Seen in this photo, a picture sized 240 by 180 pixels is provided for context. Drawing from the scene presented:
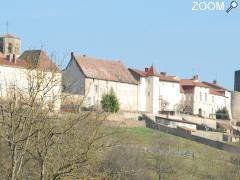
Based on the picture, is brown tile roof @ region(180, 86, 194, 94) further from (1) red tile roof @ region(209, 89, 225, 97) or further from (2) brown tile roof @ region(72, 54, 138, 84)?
(2) brown tile roof @ region(72, 54, 138, 84)

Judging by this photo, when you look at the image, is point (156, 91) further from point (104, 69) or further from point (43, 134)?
point (43, 134)

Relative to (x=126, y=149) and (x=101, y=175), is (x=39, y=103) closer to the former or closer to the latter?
(x=101, y=175)

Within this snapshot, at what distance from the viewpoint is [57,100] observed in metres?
15.9

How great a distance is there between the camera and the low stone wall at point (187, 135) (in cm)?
6950

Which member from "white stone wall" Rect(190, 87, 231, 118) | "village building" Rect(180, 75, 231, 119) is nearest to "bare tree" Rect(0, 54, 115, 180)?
"village building" Rect(180, 75, 231, 119)

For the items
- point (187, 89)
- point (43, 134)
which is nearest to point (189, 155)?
point (187, 89)

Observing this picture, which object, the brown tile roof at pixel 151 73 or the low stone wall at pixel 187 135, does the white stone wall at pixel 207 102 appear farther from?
the low stone wall at pixel 187 135

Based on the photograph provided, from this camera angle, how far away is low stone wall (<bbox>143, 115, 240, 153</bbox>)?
69.5 m

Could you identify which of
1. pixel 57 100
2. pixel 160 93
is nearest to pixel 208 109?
pixel 160 93

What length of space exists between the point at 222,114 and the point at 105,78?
2376cm

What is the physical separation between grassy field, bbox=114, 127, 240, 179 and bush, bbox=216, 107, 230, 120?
2856cm

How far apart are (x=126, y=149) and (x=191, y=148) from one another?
54.0 ft

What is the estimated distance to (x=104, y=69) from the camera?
3278 inches

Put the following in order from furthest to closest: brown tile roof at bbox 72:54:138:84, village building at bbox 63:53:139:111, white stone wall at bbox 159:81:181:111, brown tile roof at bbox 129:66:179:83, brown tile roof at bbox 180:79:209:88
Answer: brown tile roof at bbox 180:79:209:88
white stone wall at bbox 159:81:181:111
brown tile roof at bbox 129:66:179:83
brown tile roof at bbox 72:54:138:84
village building at bbox 63:53:139:111
